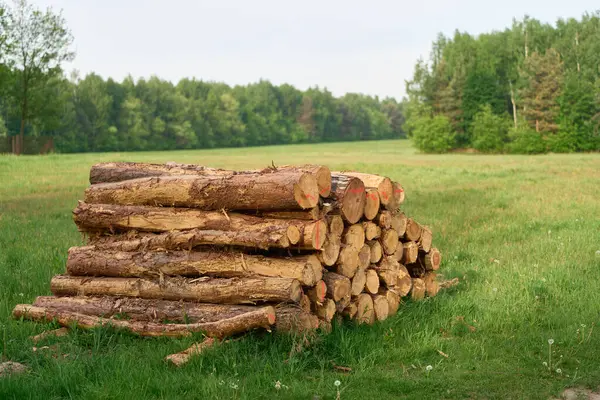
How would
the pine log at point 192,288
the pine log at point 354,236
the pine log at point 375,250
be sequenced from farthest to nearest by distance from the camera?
the pine log at point 375,250
the pine log at point 354,236
the pine log at point 192,288

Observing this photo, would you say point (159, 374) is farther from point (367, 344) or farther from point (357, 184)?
point (357, 184)

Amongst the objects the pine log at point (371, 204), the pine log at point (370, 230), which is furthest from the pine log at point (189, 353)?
the pine log at point (371, 204)

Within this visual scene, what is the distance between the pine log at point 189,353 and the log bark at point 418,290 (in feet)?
10.7

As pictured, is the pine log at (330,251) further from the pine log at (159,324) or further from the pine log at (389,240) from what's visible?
the pine log at (389,240)

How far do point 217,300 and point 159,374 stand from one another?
1.28m

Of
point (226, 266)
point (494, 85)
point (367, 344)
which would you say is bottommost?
point (367, 344)

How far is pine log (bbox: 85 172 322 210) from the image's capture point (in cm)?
676

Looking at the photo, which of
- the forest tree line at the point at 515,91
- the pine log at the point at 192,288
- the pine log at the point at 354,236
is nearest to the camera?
the pine log at the point at 192,288

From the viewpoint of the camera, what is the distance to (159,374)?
565cm

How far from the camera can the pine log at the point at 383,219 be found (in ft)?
25.9

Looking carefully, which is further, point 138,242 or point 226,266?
point 138,242

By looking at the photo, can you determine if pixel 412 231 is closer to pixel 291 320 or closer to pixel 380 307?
pixel 380 307

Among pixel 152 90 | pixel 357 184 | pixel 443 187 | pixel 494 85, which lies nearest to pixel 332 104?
pixel 152 90

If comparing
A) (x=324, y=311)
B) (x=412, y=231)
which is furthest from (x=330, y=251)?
(x=412, y=231)
